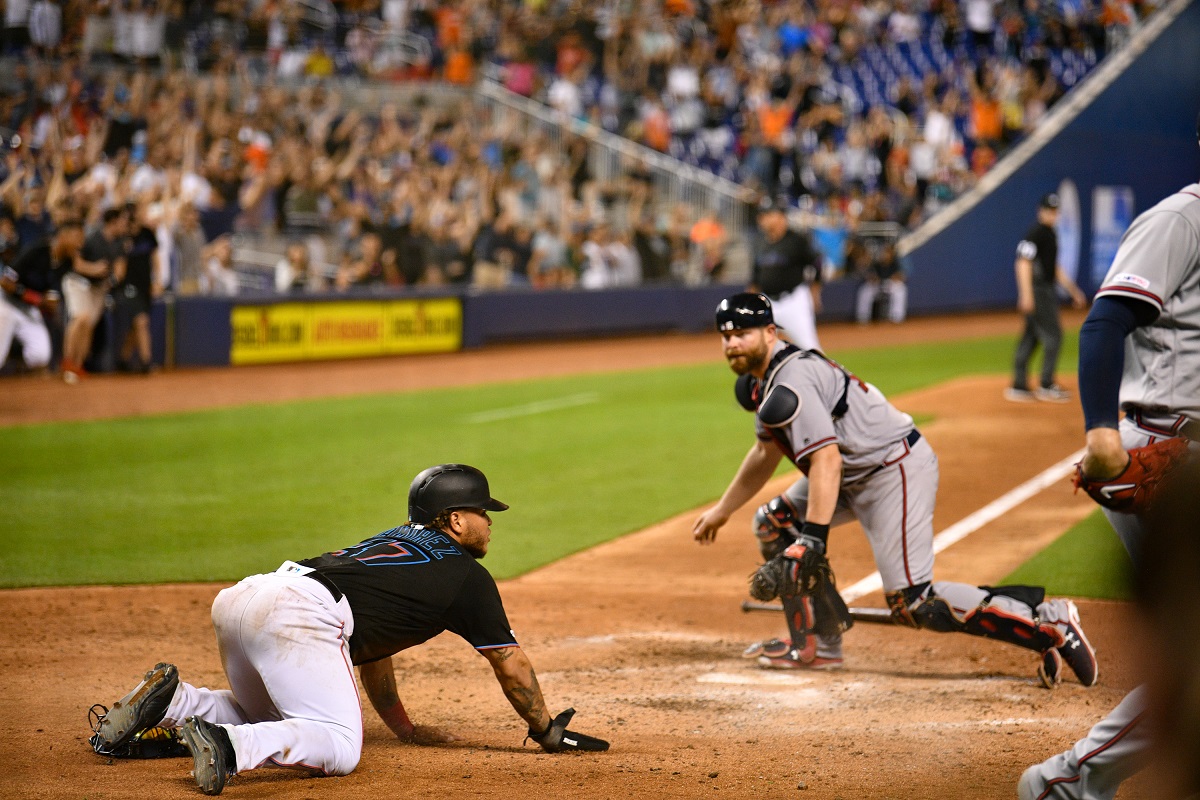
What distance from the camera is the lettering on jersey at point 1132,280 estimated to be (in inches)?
149

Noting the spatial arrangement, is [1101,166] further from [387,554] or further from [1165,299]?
[387,554]

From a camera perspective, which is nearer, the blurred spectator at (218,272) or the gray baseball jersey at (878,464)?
the gray baseball jersey at (878,464)

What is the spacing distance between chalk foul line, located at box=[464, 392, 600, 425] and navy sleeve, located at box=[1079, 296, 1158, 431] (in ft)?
34.8

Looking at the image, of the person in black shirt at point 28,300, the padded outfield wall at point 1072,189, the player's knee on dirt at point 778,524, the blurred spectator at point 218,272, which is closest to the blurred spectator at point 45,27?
the blurred spectator at point 218,272

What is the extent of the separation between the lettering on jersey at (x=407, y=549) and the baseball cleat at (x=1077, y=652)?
8.99 feet

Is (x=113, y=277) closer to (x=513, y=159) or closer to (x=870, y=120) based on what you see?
(x=513, y=159)

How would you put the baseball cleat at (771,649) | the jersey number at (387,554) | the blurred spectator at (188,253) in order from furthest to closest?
the blurred spectator at (188,253) → the baseball cleat at (771,649) → the jersey number at (387,554)

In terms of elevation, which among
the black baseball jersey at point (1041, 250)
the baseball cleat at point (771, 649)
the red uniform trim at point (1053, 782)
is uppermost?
the black baseball jersey at point (1041, 250)

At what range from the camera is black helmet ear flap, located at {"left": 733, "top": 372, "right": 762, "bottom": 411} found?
598 cm

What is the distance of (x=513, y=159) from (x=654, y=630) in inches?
741

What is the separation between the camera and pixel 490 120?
26.1 meters

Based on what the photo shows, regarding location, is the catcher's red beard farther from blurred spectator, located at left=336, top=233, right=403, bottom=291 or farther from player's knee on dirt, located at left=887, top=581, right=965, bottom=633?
blurred spectator, located at left=336, top=233, right=403, bottom=291

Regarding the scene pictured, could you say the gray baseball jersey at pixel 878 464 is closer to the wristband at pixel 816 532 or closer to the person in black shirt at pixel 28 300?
the wristband at pixel 816 532

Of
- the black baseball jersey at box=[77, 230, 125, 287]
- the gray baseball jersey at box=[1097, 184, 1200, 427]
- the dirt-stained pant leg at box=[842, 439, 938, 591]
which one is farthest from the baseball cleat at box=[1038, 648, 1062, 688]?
the black baseball jersey at box=[77, 230, 125, 287]
